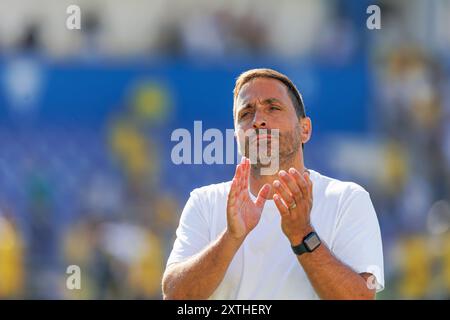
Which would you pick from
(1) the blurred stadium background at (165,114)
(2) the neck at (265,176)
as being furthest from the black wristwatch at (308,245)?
(1) the blurred stadium background at (165,114)

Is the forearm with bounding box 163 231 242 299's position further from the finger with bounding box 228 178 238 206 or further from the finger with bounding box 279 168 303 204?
the finger with bounding box 279 168 303 204

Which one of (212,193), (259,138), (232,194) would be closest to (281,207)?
(232,194)

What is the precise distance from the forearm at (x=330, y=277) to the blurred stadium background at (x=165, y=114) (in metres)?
5.72

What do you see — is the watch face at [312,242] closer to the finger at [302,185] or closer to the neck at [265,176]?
the finger at [302,185]

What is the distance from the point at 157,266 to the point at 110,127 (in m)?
1.74

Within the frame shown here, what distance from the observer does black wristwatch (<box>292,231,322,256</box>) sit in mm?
2506

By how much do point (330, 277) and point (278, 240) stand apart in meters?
0.24

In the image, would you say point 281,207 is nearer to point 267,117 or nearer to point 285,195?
point 285,195

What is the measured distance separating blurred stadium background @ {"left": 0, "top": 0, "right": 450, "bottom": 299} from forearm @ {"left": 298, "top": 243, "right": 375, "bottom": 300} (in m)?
5.72

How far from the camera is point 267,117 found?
2721 millimetres

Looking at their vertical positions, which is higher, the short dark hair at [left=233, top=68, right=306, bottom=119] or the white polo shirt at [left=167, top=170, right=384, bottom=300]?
the short dark hair at [left=233, top=68, right=306, bottom=119]

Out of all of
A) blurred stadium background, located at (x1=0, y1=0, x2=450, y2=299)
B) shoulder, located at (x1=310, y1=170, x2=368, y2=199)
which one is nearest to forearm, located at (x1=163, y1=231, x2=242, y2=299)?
shoulder, located at (x1=310, y1=170, x2=368, y2=199)
